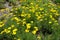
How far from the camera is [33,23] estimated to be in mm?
5176

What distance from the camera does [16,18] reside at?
5250mm

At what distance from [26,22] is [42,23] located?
18.6 inches

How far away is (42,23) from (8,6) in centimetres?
176

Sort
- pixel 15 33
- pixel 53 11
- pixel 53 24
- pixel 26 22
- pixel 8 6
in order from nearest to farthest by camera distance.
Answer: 1. pixel 15 33
2. pixel 53 24
3. pixel 26 22
4. pixel 53 11
5. pixel 8 6

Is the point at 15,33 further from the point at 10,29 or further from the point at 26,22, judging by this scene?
the point at 26,22

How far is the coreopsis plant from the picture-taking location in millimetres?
4625

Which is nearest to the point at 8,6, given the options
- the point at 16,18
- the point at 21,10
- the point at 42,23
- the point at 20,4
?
the point at 20,4

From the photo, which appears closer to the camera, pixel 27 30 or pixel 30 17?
pixel 27 30

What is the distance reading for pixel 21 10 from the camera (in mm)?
5793

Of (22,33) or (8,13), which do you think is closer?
(22,33)

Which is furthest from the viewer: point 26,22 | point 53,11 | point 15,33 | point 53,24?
point 53,11

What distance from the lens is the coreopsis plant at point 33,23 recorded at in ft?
15.2

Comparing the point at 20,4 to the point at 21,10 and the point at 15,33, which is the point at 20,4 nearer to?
the point at 21,10

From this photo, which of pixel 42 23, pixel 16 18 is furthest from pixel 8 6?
pixel 42 23
